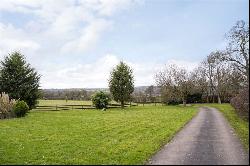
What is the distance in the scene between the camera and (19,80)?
52.2 metres

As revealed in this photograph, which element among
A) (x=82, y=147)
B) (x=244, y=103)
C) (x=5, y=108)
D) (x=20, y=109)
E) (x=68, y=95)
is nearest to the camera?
(x=244, y=103)

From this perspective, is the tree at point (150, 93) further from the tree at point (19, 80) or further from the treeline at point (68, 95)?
the tree at point (19, 80)

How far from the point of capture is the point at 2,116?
3772 cm

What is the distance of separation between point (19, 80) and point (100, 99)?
15.2m

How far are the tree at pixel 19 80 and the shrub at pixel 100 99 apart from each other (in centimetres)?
1208

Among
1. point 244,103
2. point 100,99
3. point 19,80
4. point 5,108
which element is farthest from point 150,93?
point 244,103

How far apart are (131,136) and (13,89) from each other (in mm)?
35408

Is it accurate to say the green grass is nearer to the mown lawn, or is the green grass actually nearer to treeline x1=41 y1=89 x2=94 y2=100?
the mown lawn

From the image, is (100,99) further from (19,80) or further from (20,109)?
(20,109)

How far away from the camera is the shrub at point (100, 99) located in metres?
62.4

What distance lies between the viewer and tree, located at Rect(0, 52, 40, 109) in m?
51.8

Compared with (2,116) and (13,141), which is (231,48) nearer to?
(2,116)

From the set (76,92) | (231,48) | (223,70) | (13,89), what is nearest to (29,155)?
(231,48)

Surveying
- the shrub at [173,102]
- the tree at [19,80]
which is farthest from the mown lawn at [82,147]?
the shrub at [173,102]
